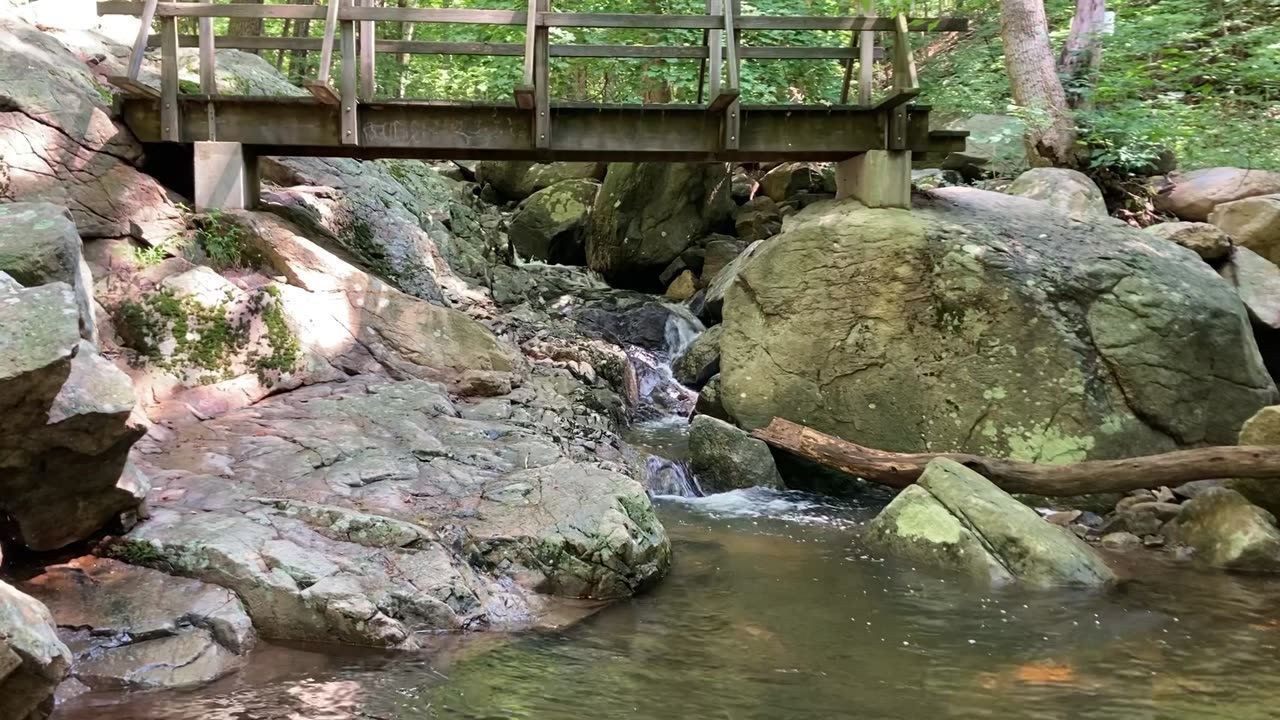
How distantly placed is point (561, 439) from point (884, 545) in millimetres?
2675

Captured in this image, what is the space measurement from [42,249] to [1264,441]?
8.25 m

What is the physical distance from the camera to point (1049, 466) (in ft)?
24.4

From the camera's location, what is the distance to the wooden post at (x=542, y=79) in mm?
8422

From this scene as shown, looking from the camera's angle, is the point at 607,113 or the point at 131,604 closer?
the point at 131,604

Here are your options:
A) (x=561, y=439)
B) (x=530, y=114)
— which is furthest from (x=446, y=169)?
(x=561, y=439)

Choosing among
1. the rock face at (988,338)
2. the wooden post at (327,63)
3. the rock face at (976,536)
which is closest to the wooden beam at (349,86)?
the wooden post at (327,63)

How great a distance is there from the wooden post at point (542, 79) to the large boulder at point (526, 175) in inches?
397

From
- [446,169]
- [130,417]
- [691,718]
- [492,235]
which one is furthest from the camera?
[446,169]

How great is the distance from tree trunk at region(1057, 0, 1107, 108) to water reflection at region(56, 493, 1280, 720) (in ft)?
33.6

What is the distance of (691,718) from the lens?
4.05 metres

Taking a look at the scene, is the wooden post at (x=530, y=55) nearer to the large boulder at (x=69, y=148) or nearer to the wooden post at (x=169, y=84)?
the wooden post at (x=169, y=84)

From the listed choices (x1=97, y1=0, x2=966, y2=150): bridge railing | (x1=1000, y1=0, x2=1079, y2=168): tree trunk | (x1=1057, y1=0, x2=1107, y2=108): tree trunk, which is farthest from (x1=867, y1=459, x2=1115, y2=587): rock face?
(x1=1057, y1=0, x2=1107, y2=108): tree trunk

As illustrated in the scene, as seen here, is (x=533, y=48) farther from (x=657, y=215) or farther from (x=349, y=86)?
(x=657, y=215)

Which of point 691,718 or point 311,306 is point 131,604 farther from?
point 311,306
